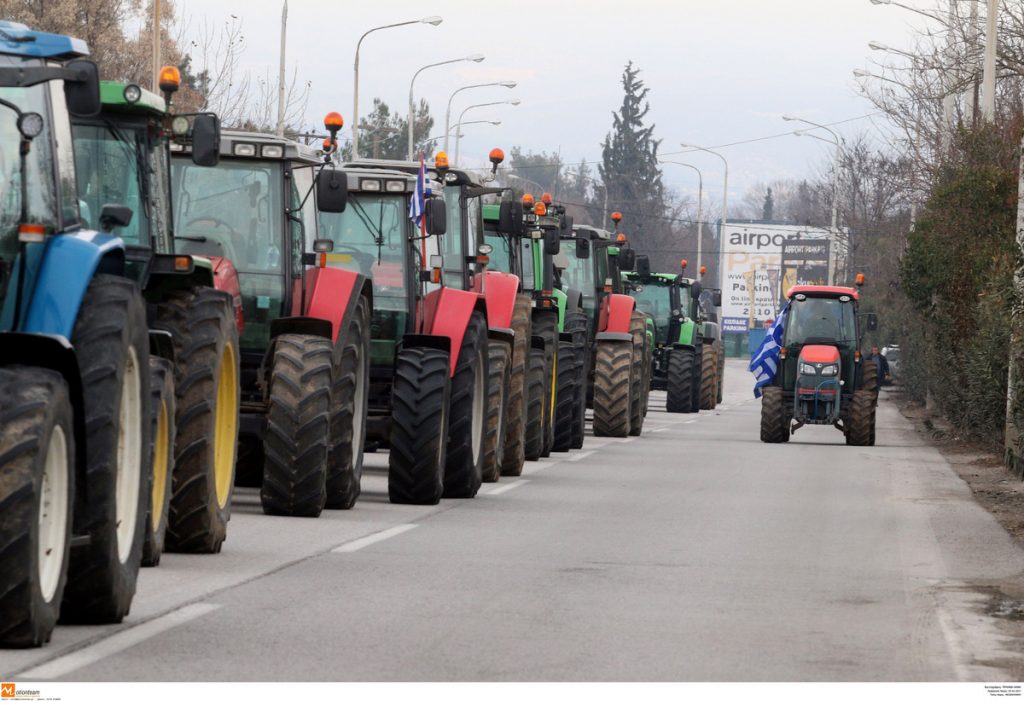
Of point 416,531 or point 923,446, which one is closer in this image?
point 416,531

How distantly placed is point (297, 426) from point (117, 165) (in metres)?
2.73

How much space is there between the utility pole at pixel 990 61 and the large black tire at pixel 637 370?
639 cm

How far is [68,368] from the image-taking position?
27.7 ft

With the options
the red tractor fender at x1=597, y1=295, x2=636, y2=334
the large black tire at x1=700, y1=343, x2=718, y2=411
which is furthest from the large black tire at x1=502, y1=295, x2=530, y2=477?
the large black tire at x1=700, y1=343, x2=718, y2=411

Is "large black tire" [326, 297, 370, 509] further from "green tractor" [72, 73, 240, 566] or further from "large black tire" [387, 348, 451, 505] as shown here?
"green tractor" [72, 73, 240, 566]

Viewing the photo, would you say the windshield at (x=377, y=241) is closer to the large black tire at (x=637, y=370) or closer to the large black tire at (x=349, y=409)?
the large black tire at (x=349, y=409)

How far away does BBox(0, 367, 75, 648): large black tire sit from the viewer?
25.7ft

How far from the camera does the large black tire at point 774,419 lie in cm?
3170

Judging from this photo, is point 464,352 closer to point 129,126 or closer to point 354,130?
point 129,126

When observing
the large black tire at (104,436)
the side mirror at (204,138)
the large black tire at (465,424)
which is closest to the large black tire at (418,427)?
the large black tire at (465,424)

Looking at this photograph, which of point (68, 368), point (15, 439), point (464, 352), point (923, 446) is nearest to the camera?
point (15, 439)

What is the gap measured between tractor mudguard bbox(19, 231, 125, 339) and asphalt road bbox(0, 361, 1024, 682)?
128 cm

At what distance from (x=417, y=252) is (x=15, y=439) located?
32.8 ft

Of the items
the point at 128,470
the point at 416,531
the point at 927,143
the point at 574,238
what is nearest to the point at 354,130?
the point at 927,143
